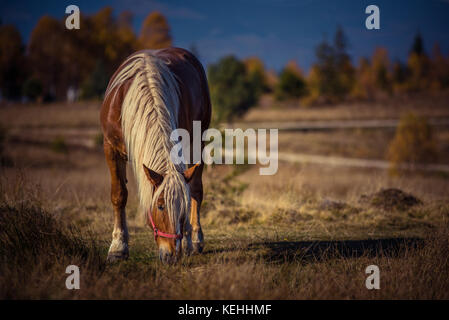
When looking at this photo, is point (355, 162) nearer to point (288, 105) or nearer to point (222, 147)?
point (222, 147)

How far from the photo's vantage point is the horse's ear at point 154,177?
325 centimetres

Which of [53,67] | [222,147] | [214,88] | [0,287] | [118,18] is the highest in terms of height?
[118,18]

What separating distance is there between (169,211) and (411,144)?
75.5 feet

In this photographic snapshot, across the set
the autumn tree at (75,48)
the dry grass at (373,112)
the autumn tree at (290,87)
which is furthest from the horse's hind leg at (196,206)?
the autumn tree at (290,87)

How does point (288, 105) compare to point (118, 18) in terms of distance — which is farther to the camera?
point (288, 105)

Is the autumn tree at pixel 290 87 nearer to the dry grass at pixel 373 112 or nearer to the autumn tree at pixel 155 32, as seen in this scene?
the dry grass at pixel 373 112

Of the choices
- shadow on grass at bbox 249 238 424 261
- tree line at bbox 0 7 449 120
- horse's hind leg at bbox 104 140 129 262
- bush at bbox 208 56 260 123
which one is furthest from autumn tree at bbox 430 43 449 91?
horse's hind leg at bbox 104 140 129 262

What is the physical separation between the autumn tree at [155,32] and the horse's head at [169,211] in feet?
77.9

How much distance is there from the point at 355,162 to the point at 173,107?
970 inches

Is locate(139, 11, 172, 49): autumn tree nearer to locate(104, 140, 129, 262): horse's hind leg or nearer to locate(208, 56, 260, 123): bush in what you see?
locate(208, 56, 260, 123): bush

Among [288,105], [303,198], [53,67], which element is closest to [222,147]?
[303,198]
